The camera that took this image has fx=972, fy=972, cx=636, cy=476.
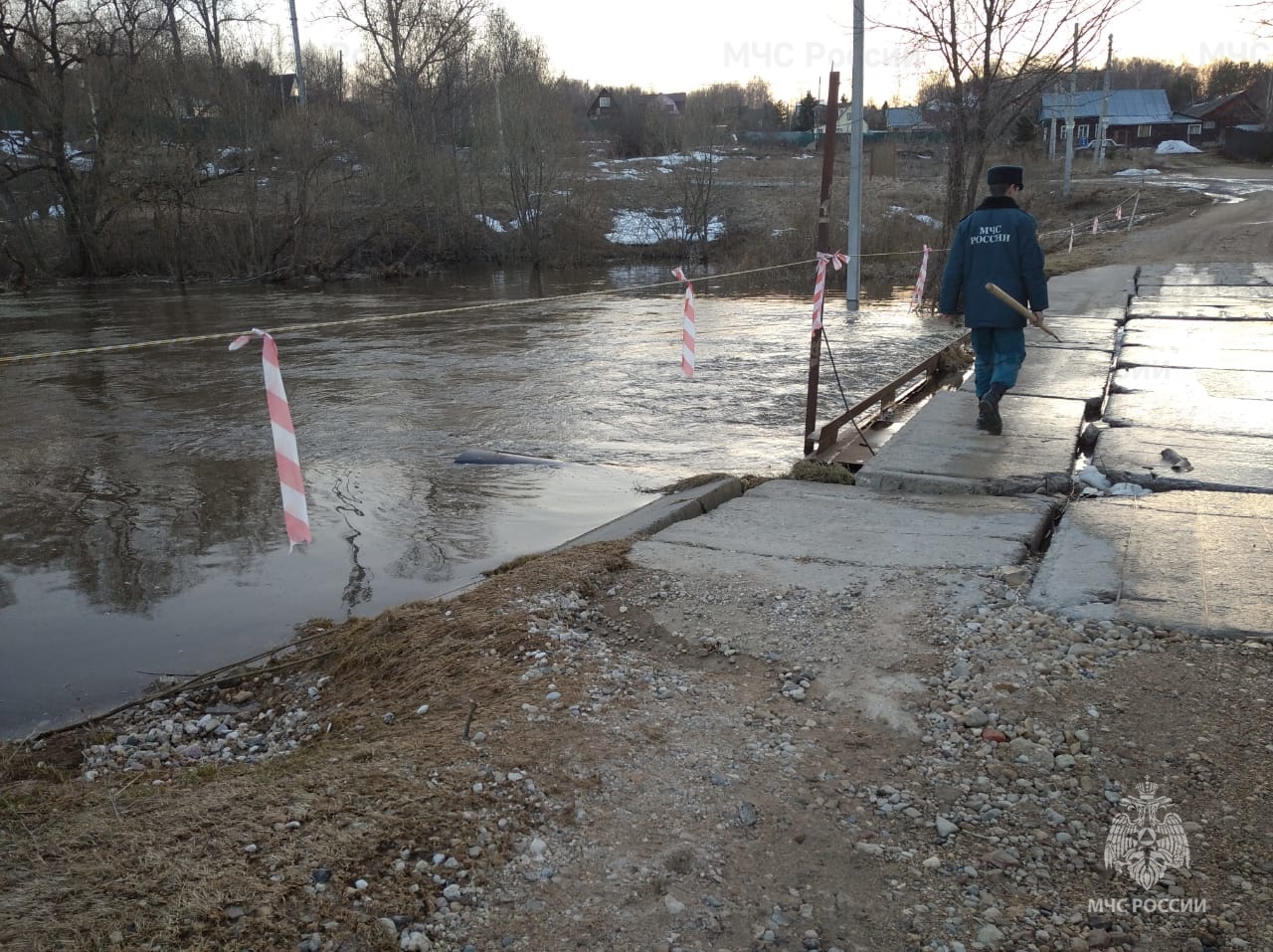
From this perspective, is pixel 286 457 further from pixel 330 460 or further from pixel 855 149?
pixel 855 149

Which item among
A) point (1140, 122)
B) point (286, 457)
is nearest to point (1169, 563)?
point (286, 457)

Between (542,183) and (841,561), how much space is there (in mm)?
36994

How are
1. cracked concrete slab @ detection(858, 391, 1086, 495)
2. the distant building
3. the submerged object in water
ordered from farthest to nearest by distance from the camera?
the distant building, the submerged object in water, cracked concrete slab @ detection(858, 391, 1086, 495)

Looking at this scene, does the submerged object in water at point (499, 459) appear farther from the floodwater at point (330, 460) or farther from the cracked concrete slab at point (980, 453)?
the cracked concrete slab at point (980, 453)

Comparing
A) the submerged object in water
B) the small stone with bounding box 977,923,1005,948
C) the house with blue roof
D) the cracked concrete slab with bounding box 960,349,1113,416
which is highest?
the house with blue roof

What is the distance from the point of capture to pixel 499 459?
28.6ft

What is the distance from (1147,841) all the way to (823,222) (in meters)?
9.72

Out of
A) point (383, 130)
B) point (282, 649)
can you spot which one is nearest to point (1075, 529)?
point (282, 649)

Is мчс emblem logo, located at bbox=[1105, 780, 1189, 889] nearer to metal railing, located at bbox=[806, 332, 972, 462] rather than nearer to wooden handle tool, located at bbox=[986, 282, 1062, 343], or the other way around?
wooden handle tool, located at bbox=[986, 282, 1062, 343]

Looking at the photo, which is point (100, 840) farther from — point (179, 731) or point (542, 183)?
point (542, 183)

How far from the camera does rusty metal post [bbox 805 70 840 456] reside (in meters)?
7.91

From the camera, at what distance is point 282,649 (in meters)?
5.00

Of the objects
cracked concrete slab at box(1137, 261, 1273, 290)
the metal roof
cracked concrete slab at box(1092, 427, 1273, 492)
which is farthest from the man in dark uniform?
the metal roof

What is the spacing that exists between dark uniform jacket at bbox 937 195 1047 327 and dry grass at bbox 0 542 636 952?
480 centimetres
